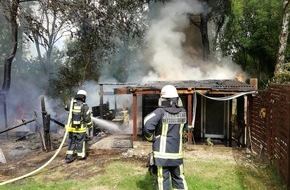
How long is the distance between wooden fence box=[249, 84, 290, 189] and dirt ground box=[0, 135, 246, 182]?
0.71m

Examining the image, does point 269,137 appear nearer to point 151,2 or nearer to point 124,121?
point 124,121

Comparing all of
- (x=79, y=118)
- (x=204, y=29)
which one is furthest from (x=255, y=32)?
(x=79, y=118)

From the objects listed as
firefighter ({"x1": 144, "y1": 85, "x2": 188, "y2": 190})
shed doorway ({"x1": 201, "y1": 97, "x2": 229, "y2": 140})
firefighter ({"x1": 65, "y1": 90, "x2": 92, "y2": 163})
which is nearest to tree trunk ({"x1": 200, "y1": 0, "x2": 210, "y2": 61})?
shed doorway ({"x1": 201, "y1": 97, "x2": 229, "y2": 140})

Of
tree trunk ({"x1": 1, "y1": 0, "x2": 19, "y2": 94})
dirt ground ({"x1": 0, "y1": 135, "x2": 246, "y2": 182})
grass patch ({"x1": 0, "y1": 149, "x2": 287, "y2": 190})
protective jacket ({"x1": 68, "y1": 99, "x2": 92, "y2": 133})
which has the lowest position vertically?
dirt ground ({"x1": 0, "y1": 135, "x2": 246, "y2": 182})

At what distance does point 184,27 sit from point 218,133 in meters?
12.9

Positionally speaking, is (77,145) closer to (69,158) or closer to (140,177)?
(69,158)

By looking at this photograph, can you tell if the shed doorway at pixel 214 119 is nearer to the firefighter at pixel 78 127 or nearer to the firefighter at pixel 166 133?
the firefighter at pixel 78 127

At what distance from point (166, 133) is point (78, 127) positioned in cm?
374

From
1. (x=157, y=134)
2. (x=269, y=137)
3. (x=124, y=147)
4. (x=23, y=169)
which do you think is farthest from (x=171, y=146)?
(x=124, y=147)

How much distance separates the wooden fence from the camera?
17.9 ft

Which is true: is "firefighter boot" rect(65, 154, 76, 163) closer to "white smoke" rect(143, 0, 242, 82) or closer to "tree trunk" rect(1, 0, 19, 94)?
"tree trunk" rect(1, 0, 19, 94)

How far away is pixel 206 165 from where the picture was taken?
22.9ft

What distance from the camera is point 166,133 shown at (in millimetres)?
4449

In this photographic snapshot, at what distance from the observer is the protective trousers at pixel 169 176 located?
446 cm
